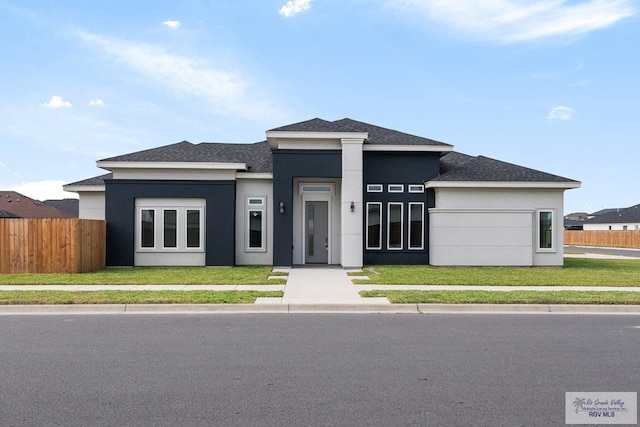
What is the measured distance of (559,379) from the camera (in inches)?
252

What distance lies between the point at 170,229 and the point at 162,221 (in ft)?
1.51

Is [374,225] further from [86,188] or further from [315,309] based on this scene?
[86,188]

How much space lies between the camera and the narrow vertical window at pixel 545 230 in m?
22.0

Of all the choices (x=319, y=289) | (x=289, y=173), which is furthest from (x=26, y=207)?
(x=319, y=289)

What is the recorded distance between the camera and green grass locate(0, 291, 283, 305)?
11727 mm

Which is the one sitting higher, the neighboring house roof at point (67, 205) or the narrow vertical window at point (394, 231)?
the neighboring house roof at point (67, 205)

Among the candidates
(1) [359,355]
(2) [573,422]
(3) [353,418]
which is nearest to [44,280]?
(1) [359,355]

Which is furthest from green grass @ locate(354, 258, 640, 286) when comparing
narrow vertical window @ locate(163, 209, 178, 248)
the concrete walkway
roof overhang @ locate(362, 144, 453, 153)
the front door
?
narrow vertical window @ locate(163, 209, 178, 248)

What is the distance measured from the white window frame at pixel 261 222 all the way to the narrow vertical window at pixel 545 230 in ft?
38.2

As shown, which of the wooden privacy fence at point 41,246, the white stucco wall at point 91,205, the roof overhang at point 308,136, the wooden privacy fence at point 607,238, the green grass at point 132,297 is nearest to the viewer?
the green grass at point 132,297

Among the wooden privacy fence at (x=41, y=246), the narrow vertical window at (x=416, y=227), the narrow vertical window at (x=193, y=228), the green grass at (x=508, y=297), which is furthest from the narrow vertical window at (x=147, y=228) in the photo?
the green grass at (x=508, y=297)

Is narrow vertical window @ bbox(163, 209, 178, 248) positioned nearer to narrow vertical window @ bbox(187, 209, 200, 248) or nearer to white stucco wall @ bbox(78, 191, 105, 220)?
narrow vertical window @ bbox(187, 209, 200, 248)

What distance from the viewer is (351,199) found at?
20.5 m

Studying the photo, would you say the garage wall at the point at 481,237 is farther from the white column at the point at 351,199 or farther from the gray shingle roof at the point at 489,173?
the white column at the point at 351,199
